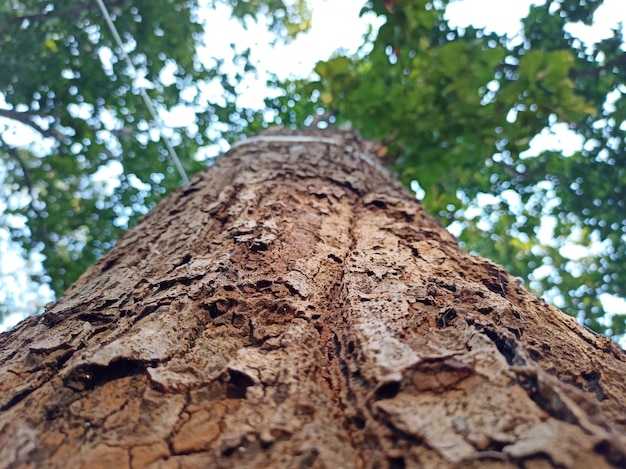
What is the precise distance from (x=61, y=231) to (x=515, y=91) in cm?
496

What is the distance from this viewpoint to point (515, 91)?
321 cm

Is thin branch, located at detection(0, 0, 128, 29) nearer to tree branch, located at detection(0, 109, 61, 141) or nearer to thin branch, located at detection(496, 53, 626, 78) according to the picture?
tree branch, located at detection(0, 109, 61, 141)

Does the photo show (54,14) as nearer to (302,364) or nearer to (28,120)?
(28,120)

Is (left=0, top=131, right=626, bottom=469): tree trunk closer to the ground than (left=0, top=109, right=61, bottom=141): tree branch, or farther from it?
closer to the ground

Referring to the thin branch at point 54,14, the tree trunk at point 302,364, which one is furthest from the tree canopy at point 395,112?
the tree trunk at point 302,364

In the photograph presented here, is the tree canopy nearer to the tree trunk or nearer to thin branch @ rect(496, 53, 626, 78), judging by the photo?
thin branch @ rect(496, 53, 626, 78)

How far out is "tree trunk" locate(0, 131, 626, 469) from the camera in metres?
0.71

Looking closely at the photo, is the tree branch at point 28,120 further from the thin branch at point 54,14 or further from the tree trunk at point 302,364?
the tree trunk at point 302,364

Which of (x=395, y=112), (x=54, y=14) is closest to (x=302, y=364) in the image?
(x=395, y=112)

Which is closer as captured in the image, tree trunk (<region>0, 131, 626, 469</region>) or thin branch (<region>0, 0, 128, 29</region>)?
tree trunk (<region>0, 131, 626, 469</region>)

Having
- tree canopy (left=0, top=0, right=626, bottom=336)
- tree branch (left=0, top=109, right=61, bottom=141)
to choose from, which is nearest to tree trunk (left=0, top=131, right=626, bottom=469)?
tree canopy (left=0, top=0, right=626, bottom=336)

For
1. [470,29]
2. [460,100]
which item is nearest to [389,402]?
[460,100]

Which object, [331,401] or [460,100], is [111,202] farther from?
[331,401]

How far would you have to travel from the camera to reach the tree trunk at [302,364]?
2.33 ft
